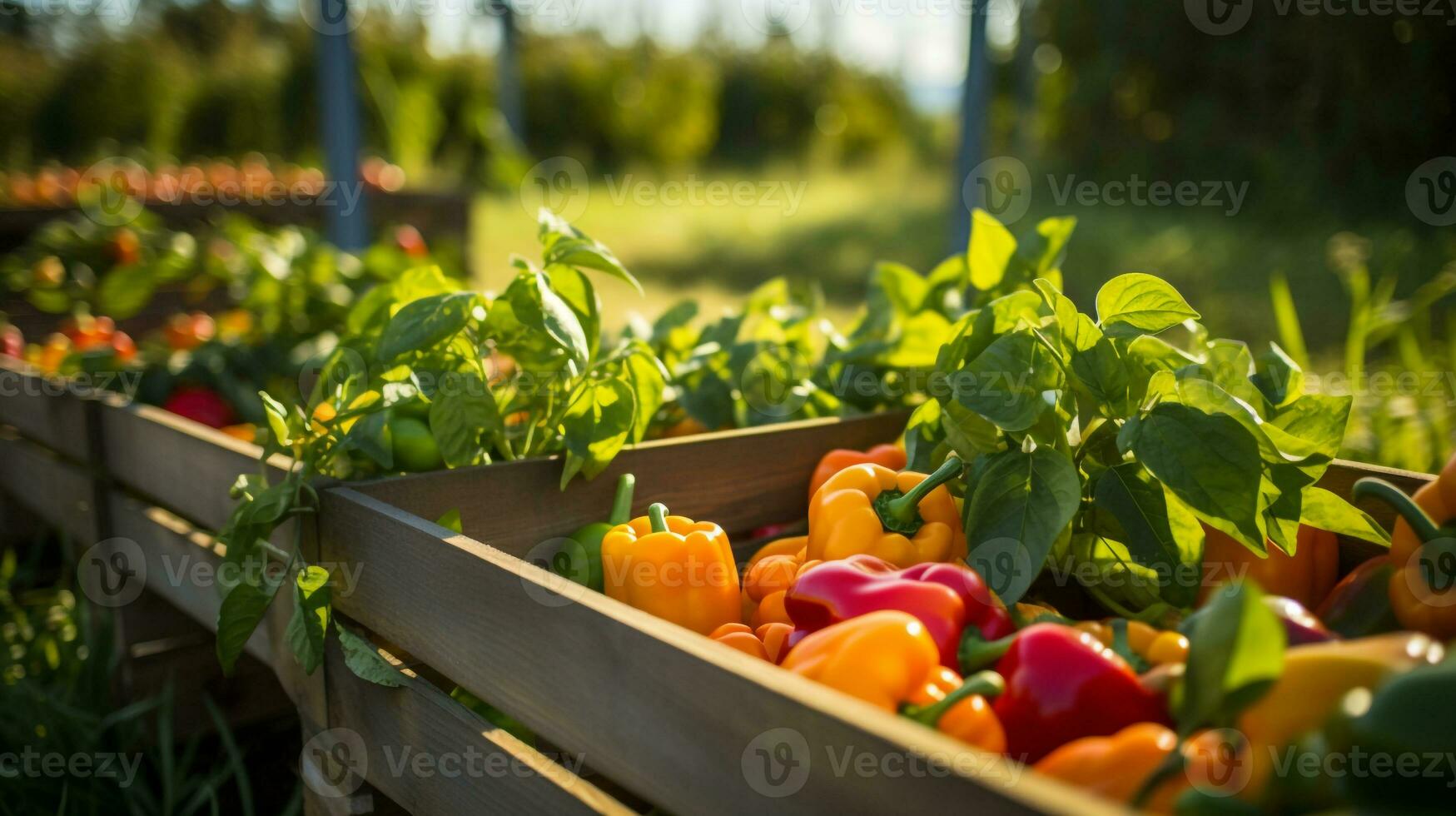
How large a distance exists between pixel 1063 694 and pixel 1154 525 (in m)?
0.31

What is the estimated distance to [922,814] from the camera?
2.19 feet

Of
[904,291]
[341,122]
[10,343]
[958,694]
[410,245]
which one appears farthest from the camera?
[341,122]

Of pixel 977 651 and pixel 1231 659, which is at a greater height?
pixel 1231 659

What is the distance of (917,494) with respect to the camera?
1.23 meters

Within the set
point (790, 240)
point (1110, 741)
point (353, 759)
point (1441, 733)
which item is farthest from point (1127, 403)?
point (790, 240)

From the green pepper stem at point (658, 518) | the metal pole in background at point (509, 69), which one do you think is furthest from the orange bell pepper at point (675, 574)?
the metal pole in background at point (509, 69)

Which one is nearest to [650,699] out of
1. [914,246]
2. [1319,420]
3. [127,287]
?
[1319,420]

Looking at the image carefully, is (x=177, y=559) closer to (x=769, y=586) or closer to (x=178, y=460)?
(x=178, y=460)

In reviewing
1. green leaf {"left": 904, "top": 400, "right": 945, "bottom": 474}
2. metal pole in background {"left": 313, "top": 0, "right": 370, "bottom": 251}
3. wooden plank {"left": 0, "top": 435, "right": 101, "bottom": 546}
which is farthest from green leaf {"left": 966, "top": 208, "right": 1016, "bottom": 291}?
metal pole in background {"left": 313, "top": 0, "right": 370, "bottom": 251}

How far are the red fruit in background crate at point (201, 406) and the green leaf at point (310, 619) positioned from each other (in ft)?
3.73

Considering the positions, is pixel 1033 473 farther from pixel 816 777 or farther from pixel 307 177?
pixel 307 177

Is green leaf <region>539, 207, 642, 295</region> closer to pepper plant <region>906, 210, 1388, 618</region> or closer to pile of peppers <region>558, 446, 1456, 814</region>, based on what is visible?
pile of peppers <region>558, 446, 1456, 814</region>

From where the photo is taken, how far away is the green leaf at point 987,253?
1612 millimetres

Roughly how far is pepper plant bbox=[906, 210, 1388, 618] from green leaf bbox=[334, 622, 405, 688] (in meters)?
0.60
